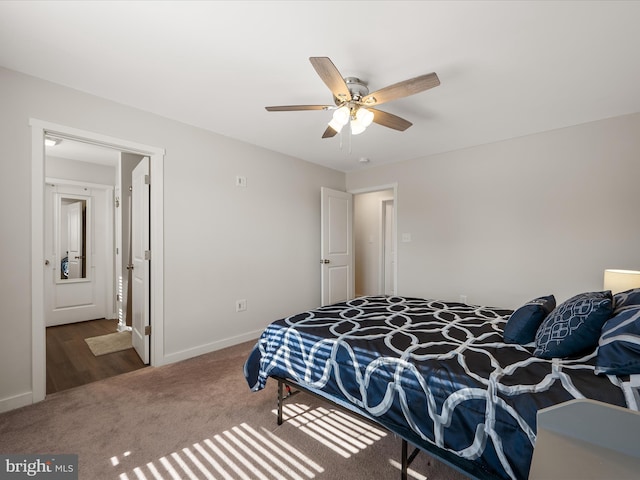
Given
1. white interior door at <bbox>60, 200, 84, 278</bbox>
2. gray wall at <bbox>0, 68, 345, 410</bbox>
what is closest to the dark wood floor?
gray wall at <bbox>0, 68, 345, 410</bbox>

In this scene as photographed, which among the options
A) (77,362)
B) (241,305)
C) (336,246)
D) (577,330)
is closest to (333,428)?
(577,330)

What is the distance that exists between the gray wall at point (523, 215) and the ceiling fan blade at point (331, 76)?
8.04 feet

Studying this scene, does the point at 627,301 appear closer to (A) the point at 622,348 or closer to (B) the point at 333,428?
(A) the point at 622,348

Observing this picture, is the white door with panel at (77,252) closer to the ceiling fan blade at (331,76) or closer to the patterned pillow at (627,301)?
the ceiling fan blade at (331,76)

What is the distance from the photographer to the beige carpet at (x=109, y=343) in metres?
3.30

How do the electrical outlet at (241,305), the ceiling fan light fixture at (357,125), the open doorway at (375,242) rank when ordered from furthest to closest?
the open doorway at (375,242) < the electrical outlet at (241,305) < the ceiling fan light fixture at (357,125)

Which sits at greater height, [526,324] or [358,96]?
[358,96]

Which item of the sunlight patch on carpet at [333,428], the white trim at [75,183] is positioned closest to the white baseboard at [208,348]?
the sunlight patch on carpet at [333,428]

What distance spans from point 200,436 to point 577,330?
2.14 metres

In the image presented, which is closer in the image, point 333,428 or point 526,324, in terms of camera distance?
point 526,324

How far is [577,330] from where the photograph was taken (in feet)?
4.49

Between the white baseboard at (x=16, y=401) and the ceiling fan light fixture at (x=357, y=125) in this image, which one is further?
the ceiling fan light fixture at (x=357, y=125)

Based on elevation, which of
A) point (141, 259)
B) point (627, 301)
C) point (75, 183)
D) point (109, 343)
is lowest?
point (109, 343)

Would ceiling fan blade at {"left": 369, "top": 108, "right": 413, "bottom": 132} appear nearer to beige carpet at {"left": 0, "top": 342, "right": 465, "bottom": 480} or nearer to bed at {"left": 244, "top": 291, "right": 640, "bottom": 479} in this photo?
bed at {"left": 244, "top": 291, "right": 640, "bottom": 479}
